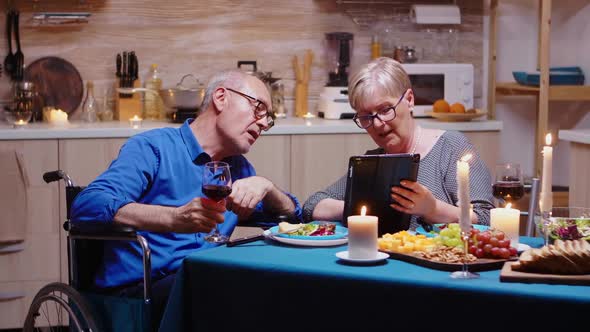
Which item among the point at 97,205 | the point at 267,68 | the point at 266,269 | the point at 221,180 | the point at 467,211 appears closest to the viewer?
the point at 467,211

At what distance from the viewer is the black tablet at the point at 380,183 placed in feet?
7.77

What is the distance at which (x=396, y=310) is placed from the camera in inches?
75.6

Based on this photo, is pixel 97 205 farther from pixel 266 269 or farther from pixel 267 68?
pixel 267 68

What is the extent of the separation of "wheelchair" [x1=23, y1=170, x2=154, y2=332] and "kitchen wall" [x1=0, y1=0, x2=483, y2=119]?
90.1 inches

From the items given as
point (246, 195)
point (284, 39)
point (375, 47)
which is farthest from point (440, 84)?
point (246, 195)

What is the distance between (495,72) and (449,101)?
0.45 m

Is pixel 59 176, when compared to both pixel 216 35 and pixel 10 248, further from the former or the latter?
pixel 216 35

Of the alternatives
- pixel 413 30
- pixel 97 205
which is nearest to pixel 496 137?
pixel 413 30

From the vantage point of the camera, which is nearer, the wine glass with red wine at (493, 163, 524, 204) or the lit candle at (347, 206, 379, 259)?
the lit candle at (347, 206, 379, 259)

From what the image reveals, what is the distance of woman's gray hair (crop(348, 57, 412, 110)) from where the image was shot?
2775 mm

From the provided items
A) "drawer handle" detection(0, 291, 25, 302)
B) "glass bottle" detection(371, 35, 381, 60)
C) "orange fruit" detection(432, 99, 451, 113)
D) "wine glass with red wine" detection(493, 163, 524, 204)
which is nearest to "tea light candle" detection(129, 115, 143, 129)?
"drawer handle" detection(0, 291, 25, 302)

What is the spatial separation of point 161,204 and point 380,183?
27.8 inches

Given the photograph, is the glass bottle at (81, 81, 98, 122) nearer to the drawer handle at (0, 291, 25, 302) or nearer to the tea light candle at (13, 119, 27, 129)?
the tea light candle at (13, 119, 27, 129)

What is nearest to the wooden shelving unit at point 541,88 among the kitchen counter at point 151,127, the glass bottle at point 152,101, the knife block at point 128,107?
the kitchen counter at point 151,127
